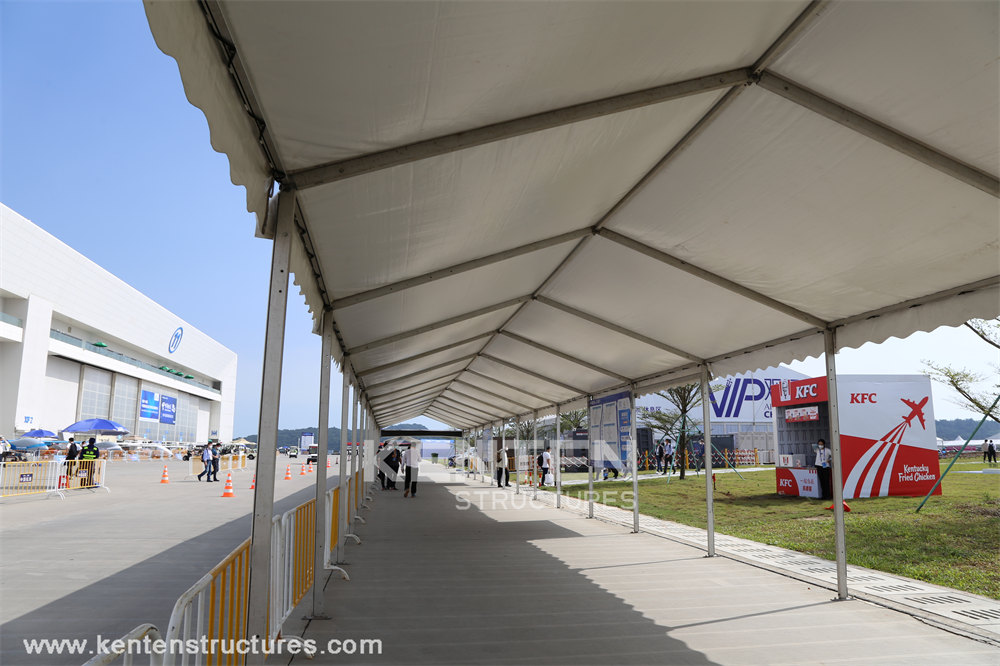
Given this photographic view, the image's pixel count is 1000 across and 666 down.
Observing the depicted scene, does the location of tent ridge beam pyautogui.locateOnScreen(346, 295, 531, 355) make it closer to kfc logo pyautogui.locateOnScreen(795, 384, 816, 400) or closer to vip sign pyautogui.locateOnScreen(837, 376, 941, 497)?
vip sign pyautogui.locateOnScreen(837, 376, 941, 497)

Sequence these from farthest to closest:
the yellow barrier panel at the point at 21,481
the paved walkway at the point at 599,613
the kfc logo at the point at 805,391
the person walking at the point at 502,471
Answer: the person walking at the point at 502,471 < the kfc logo at the point at 805,391 < the yellow barrier panel at the point at 21,481 < the paved walkway at the point at 599,613

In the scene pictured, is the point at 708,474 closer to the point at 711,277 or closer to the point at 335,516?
the point at 711,277

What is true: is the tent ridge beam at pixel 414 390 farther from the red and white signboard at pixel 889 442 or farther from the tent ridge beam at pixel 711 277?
the red and white signboard at pixel 889 442

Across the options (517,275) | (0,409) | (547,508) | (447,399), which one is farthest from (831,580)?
(0,409)

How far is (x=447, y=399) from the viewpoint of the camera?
22656mm

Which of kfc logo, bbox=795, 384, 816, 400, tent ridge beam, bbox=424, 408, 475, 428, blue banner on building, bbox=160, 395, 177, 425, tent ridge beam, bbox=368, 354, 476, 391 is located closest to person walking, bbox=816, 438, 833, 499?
kfc logo, bbox=795, 384, 816, 400

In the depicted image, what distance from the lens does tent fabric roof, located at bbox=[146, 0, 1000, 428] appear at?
256 cm

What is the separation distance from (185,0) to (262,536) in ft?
8.56

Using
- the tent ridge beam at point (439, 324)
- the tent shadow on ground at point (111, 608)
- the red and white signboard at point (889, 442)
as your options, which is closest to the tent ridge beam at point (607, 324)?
the tent ridge beam at point (439, 324)

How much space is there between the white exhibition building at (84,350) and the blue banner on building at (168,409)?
0.34 feet

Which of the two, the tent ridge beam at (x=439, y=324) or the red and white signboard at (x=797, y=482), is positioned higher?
the tent ridge beam at (x=439, y=324)

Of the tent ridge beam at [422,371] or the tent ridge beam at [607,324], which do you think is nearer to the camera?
the tent ridge beam at [607,324]

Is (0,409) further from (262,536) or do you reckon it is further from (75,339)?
(262,536)

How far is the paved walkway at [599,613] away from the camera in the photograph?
4.73 m
